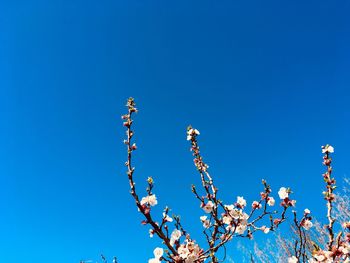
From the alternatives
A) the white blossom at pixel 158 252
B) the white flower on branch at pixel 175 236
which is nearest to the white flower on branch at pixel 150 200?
the white blossom at pixel 158 252

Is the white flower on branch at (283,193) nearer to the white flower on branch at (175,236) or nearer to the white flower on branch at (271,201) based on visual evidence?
the white flower on branch at (271,201)

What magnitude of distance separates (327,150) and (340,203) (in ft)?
52.2

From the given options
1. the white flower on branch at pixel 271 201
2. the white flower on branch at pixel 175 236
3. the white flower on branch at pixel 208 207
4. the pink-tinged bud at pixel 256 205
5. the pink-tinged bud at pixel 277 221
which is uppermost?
A: the white flower on branch at pixel 271 201

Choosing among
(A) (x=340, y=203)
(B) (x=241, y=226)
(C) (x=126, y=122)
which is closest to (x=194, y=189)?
(B) (x=241, y=226)

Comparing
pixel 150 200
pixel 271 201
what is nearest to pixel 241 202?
pixel 271 201

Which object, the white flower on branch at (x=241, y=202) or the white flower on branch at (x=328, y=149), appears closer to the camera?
the white flower on branch at (x=241, y=202)

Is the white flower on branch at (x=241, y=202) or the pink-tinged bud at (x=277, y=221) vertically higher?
the white flower on branch at (x=241, y=202)

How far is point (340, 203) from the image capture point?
17781 mm

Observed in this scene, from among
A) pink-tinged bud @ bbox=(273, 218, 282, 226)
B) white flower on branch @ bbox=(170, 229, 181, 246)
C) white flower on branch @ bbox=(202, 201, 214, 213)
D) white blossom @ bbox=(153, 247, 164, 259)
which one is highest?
white flower on branch @ bbox=(202, 201, 214, 213)

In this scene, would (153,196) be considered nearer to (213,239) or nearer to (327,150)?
(213,239)

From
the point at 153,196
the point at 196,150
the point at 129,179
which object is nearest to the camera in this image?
the point at 129,179

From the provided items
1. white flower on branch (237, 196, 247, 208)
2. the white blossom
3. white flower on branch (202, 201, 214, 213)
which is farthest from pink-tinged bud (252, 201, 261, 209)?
the white blossom

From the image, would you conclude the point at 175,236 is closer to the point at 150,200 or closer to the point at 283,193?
the point at 150,200

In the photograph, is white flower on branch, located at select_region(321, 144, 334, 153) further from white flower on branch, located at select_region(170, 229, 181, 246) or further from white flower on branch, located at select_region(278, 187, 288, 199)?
white flower on branch, located at select_region(170, 229, 181, 246)
